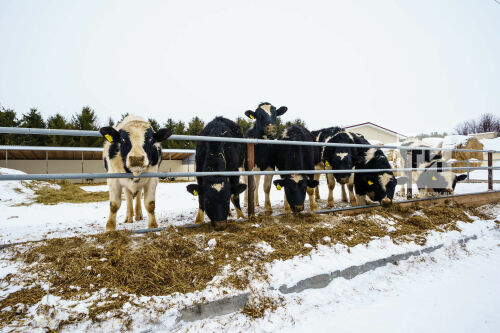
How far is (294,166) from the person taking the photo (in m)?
4.99

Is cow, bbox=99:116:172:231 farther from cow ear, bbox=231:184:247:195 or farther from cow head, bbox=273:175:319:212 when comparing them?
cow head, bbox=273:175:319:212

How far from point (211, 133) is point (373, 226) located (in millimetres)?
2925

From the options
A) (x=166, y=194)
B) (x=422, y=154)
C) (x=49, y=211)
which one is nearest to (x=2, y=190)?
(x=49, y=211)

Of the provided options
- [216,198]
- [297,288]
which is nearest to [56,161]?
[216,198]

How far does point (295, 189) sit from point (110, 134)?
9.55 ft

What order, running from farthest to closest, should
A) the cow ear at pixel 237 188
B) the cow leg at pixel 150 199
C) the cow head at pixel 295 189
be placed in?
the cow head at pixel 295 189 < the cow leg at pixel 150 199 < the cow ear at pixel 237 188

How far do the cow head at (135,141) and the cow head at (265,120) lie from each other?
10.9 feet

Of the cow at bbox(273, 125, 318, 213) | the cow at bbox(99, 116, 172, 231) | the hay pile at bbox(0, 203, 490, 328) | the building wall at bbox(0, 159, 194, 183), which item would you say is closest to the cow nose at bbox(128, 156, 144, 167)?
the cow at bbox(99, 116, 172, 231)

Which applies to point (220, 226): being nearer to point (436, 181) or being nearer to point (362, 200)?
point (362, 200)

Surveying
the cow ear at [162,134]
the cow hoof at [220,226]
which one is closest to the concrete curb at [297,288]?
the cow hoof at [220,226]

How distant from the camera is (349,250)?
10.5 ft

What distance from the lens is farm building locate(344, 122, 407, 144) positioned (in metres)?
24.3

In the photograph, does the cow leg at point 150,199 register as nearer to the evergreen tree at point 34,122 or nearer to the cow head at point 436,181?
the cow head at point 436,181

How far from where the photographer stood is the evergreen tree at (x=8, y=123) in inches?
768
